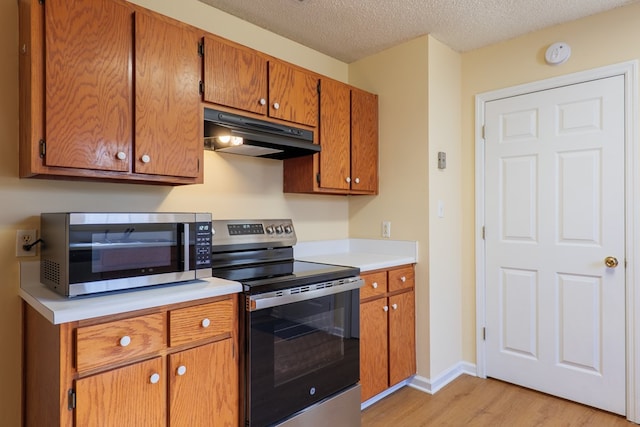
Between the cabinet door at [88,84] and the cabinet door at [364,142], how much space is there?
1.53 metres

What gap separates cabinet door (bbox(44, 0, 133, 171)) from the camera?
4.85ft

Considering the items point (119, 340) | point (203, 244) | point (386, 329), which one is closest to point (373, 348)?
point (386, 329)

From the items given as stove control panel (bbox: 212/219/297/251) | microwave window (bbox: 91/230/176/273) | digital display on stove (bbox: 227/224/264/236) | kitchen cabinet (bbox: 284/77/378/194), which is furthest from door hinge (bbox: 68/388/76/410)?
kitchen cabinet (bbox: 284/77/378/194)

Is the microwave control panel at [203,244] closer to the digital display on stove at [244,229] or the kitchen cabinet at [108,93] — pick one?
the kitchen cabinet at [108,93]

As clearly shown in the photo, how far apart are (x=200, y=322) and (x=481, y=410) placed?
6.22 ft

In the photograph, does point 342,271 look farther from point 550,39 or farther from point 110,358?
point 550,39

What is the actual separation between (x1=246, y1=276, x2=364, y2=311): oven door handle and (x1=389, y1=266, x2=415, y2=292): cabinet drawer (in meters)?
0.40

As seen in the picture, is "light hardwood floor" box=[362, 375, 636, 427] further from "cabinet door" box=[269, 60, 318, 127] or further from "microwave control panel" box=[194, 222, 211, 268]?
"cabinet door" box=[269, 60, 318, 127]

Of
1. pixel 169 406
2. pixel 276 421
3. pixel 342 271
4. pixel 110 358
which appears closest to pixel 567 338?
pixel 342 271

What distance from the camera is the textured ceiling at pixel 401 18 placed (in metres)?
2.28

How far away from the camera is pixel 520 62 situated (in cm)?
271

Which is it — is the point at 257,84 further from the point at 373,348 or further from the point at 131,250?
the point at 373,348

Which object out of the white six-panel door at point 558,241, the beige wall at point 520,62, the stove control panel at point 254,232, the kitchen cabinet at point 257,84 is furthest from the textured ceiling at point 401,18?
the stove control panel at point 254,232

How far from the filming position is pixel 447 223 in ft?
9.43
